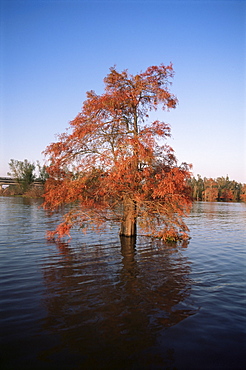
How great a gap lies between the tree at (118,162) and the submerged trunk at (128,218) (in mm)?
119

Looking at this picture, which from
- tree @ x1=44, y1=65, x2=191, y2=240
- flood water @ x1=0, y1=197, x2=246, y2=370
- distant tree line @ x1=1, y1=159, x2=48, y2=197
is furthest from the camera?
distant tree line @ x1=1, y1=159, x2=48, y2=197

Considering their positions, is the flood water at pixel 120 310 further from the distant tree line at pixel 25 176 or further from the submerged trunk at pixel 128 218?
the distant tree line at pixel 25 176

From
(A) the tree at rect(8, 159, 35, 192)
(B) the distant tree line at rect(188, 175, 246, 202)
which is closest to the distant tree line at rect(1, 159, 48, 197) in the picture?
(A) the tree at rect(8, 159, 35, 192)

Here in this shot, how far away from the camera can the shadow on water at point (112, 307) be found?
490 centimetres

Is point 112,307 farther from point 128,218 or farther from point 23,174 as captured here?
point 23,174

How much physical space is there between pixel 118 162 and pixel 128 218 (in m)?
4.27

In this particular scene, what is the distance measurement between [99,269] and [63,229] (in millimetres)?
4395

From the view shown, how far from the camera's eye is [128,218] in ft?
51.4

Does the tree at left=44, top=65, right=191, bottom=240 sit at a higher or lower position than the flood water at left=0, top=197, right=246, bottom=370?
higher

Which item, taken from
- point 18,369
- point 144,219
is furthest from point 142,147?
point 18,369

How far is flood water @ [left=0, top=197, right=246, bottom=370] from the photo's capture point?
489 cm

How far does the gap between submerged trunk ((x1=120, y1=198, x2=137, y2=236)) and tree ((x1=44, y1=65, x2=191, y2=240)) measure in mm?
119

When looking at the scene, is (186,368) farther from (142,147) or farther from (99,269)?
(142,147)

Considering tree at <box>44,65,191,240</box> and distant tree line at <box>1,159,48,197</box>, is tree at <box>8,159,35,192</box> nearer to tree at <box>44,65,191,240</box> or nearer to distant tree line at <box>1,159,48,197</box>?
distant tree line at <box>1,159,48,197</box>
